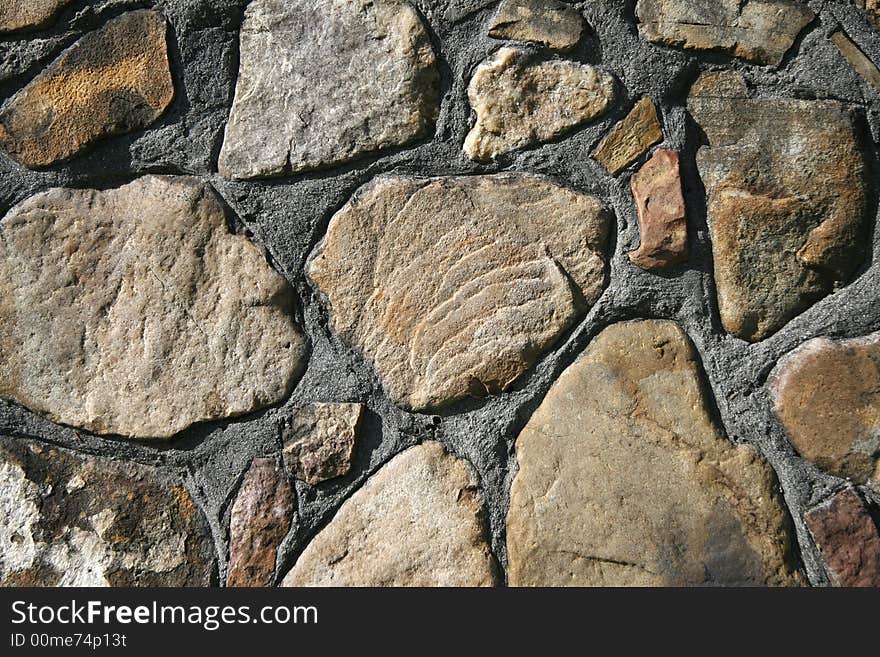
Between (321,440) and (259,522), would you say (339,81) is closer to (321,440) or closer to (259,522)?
(321,440)

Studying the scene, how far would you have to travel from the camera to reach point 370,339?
3.29 feet

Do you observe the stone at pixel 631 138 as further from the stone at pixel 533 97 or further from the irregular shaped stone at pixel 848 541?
the irregular shaped stone at pixel 848 541

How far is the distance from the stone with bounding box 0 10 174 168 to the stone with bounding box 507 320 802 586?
645 mm

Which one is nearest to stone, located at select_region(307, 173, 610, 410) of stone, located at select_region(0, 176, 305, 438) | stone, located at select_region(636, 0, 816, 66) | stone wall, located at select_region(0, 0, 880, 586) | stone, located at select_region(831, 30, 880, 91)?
stone wall, located at select_region(0, 0, 880, 586)

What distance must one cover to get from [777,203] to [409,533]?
600 millimetres

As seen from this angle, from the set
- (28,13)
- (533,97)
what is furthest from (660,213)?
(28,13)

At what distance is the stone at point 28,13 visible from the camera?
1.02m

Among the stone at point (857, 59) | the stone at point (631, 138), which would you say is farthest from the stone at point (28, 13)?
the stone at point (857, 59)

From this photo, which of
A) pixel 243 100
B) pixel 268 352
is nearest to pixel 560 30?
pixel 243 100

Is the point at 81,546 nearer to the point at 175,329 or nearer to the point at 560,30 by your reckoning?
the point at 175,329

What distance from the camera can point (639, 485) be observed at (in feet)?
3.13

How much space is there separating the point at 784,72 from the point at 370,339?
1.98 ft

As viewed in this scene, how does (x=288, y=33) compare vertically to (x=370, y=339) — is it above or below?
above

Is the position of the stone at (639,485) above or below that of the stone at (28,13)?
below
